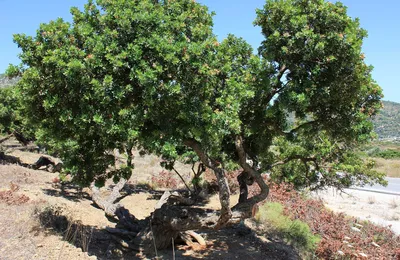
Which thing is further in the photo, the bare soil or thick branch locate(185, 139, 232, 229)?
thick branch locate(185, 139, 232, 229)

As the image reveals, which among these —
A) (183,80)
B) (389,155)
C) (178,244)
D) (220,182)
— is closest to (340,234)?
(178,244)

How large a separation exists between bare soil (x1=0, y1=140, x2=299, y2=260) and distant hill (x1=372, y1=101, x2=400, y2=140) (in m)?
114

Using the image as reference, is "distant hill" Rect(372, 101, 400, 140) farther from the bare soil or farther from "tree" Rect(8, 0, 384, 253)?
"tree" Rect(8, 0, 384, 253)

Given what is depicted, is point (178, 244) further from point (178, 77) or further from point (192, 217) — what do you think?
point (178, 77)

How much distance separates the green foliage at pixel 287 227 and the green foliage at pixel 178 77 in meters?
4.94

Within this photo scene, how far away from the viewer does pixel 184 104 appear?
5.87 metres

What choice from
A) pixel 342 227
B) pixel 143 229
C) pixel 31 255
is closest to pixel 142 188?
pixel 143 229

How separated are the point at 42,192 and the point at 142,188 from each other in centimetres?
598

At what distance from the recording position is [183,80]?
5.75 meters

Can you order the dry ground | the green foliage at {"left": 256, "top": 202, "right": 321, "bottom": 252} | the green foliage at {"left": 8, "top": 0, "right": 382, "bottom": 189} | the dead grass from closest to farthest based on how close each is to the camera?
the green foliage at {"left": 8, "top": 0, "right": 382, "bottom": 189} → the dead grass → the green foliage at {"left": 256, "top": 202, "right": 321, "bottom": 252} → the dry ground

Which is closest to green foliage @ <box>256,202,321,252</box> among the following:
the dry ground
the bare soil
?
the bare soil

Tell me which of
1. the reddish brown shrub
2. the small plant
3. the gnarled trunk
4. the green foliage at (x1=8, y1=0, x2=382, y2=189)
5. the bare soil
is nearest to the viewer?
the green foliage at (x1=8, y1=0, x2=382, y2=189)

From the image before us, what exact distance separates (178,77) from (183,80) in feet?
0.33

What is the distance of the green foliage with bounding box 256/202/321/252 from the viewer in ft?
36.7
